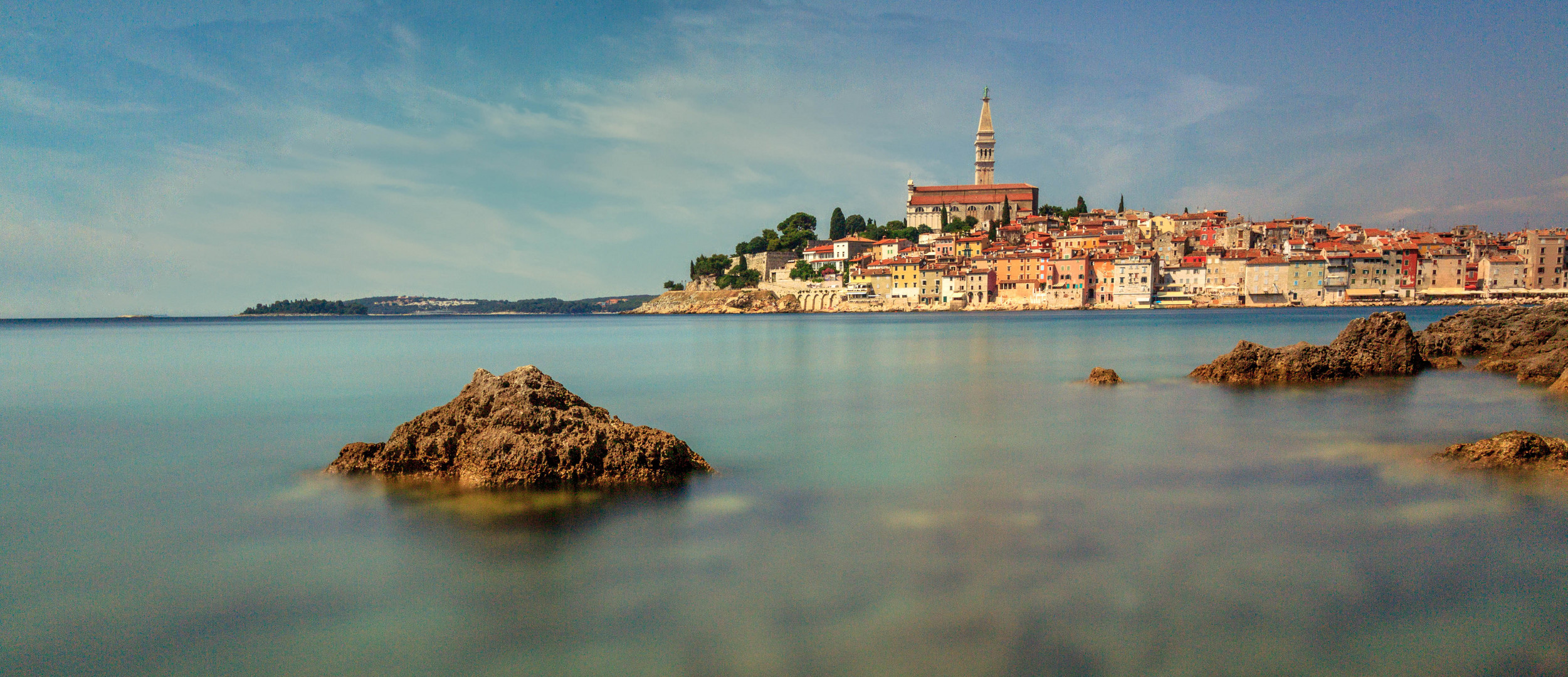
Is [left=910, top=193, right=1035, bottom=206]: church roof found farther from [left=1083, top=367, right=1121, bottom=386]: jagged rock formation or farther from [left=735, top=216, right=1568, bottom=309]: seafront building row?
[left=1083, top=367, right=1121, bottom=386]: jagged rock formation

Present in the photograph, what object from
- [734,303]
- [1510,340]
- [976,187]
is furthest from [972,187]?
[1510,340]

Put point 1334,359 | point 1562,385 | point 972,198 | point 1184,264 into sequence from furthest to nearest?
point 972,198, point 1184,264, point 1334,359, point 1562,385

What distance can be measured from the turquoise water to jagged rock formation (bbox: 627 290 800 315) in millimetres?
79506

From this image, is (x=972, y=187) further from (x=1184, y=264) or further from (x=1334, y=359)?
(x=1334, y=359)

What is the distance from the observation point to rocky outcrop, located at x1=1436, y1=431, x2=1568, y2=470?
6.28 m

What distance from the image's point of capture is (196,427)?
10688 millimetres

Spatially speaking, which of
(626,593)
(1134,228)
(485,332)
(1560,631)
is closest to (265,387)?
(626,593)

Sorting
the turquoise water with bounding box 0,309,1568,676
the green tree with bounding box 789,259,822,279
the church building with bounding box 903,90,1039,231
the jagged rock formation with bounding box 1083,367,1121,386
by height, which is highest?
the church building with bounding box 903,90,1039,231

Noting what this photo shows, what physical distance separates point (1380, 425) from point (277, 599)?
35.3 ft

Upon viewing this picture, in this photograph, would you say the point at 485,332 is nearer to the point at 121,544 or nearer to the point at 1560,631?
the point at 121,544

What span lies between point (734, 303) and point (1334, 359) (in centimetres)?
7940

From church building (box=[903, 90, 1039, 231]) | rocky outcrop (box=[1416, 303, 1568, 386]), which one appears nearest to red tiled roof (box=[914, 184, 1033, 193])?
church building (box=[903, 90, 1039, 231])

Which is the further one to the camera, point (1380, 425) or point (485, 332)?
point (485, 332)

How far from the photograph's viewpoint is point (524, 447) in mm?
6078
